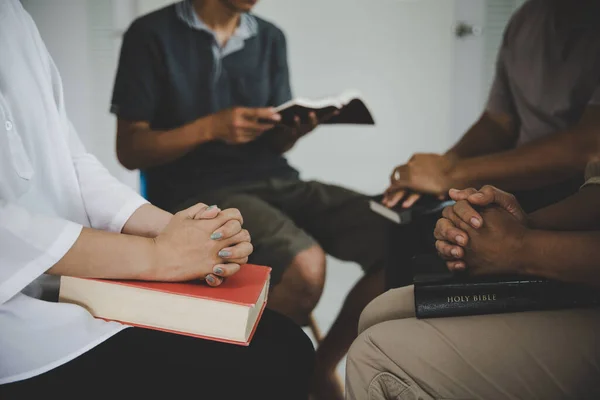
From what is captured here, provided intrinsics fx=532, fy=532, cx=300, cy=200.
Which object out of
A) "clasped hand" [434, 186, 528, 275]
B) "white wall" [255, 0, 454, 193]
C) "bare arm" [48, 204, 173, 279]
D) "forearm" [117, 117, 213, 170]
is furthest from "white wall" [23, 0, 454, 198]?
"bare arm" [48, 204, 173, 279]

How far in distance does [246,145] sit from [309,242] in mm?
206

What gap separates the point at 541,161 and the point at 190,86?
57 cm

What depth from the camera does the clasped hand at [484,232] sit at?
24.0 inches

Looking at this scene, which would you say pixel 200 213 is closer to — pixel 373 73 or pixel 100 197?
pixel 100 197

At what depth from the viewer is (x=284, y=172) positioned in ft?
3.22

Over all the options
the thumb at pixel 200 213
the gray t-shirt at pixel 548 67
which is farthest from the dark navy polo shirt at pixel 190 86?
the gray t-shirt at pixel 548 67

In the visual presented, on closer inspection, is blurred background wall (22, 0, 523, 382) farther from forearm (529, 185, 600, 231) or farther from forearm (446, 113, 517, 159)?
forearm (529, 185, 600, 231)

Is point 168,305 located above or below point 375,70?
below

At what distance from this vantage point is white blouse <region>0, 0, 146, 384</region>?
50cm

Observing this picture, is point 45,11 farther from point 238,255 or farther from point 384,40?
point 384,40

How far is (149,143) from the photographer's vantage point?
2.82 feet

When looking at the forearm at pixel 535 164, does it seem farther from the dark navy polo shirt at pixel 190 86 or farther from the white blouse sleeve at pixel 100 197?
the white blouse sleeve at pixel 100 197

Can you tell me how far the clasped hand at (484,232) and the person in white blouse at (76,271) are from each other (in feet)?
0.69

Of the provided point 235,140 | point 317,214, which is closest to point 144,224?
point 235,140
